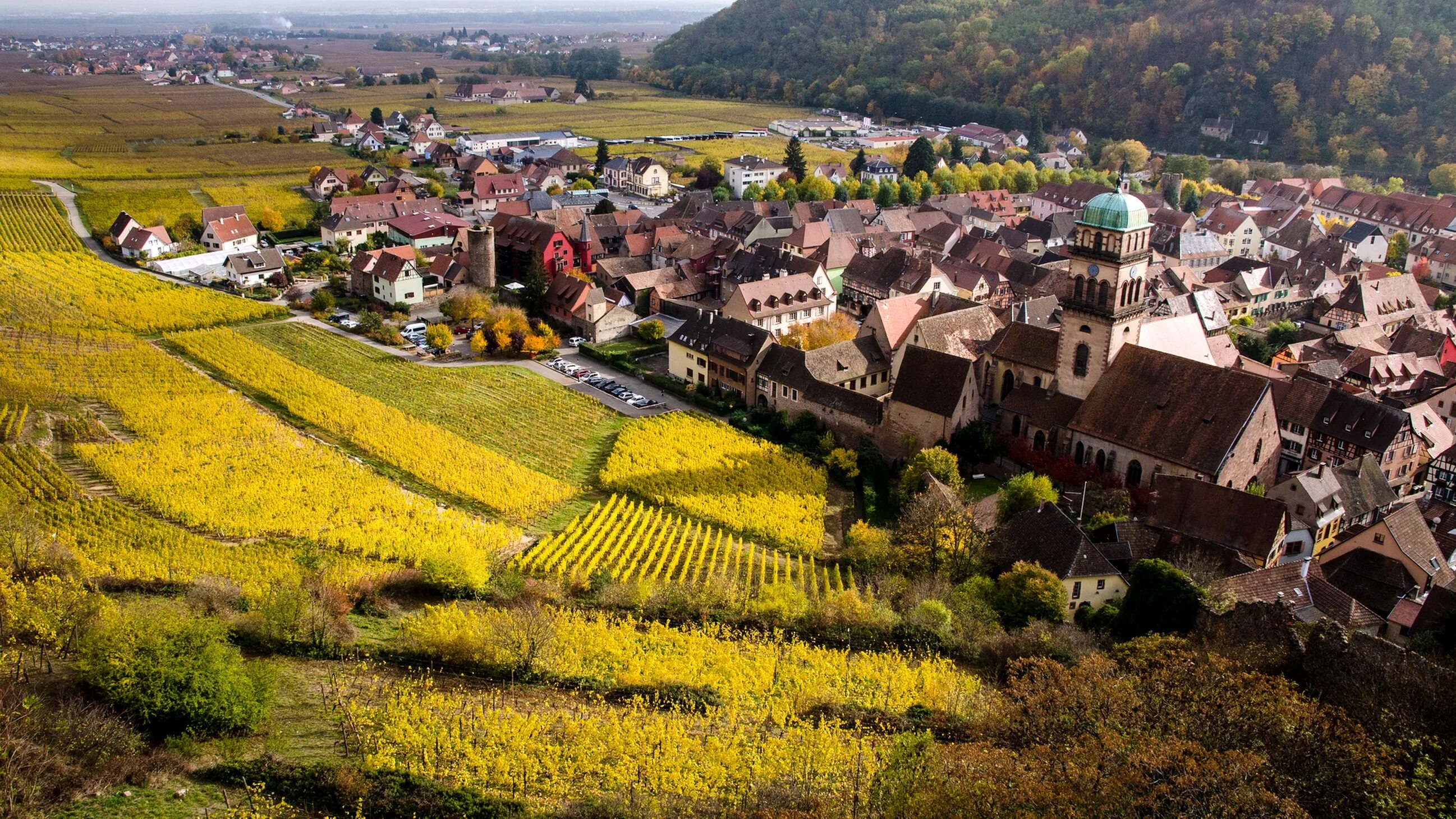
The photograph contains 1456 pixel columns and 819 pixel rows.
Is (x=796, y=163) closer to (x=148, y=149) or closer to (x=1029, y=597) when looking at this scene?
(x=148, y=149)

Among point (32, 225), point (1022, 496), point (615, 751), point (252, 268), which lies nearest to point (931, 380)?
point (1022, 496)

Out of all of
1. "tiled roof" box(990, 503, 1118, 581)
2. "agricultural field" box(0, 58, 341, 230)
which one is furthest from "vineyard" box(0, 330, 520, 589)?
"agricultural field" box(0, 58, 341, 230)

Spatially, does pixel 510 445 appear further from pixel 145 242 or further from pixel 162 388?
pixel 145 242

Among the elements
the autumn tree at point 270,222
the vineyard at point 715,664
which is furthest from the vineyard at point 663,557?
the autumn tree at point 270,222

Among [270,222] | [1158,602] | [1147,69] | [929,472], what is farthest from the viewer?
[1147,69]

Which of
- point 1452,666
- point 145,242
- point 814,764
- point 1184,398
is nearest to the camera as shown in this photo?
A: point 814,764

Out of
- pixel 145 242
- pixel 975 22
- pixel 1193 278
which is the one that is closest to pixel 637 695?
pixel 1193 278

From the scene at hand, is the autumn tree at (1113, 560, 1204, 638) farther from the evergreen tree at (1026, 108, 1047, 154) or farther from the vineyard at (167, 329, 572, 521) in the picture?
the evergreen tree at (1026, 108, 1047, 154)
